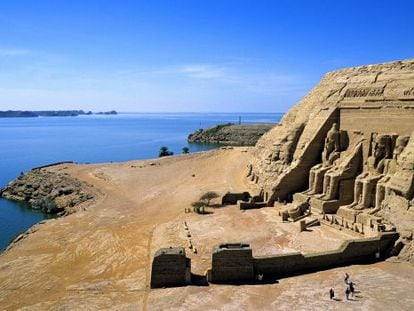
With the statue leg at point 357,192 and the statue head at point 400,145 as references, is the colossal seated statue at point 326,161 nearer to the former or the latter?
the statue leg at point 357,192

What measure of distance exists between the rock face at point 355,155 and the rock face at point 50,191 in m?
18.0

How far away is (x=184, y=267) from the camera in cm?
1825

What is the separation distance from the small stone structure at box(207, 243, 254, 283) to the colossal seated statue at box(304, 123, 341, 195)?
1190 cm

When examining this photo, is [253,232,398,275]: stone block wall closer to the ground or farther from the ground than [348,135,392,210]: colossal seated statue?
closer to the ground

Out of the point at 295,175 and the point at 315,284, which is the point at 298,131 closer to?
the point at 295,175

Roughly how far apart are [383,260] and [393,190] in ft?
14.6

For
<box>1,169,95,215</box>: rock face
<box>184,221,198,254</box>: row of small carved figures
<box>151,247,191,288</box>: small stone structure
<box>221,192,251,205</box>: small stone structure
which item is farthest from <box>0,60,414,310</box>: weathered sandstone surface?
<box>1,169,95,215</box>: rock face

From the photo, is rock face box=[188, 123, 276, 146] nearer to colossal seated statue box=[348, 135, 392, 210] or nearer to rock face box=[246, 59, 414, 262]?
rock face box=[246, 59, 414, 262]

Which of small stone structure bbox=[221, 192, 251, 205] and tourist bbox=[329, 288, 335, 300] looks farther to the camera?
small stone structure bbox=[221, 192, 251, 205]

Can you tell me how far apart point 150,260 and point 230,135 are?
9305 cm

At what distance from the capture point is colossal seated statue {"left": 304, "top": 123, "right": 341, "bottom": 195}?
93.9ft

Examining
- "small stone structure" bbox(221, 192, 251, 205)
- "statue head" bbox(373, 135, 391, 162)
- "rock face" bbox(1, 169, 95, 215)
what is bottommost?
"rock face" bbox(1, 169, 95, 215)

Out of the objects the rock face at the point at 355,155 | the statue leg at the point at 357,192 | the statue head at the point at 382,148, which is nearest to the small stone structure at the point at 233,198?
the rock face at the point at 355,155

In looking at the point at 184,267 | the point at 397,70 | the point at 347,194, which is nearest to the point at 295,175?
the point at 347,194
